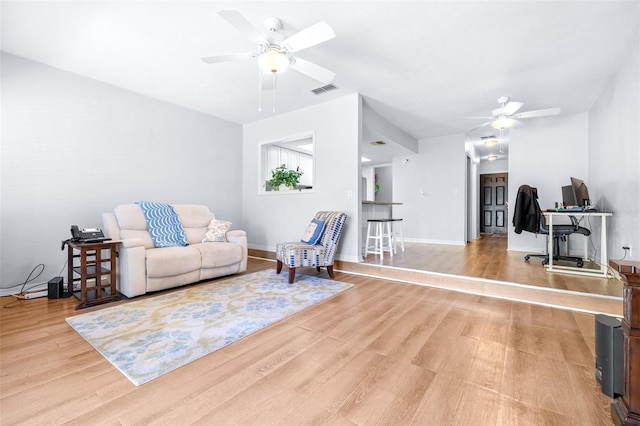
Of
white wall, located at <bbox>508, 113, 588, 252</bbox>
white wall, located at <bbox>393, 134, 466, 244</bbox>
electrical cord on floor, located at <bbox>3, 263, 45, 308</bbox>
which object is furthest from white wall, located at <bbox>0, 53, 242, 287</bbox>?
white wall, located at <bbox>508, 113, 588, 252</bbox>

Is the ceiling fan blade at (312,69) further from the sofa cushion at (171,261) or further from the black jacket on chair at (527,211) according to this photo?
the black jacket on chair at (527,211)

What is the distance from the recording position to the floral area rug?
5.71 feet

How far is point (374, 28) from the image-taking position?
2.57 m

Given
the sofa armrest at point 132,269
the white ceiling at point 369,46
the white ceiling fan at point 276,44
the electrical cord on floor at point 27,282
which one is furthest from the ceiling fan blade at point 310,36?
the electrical cord on floor at point 27,282

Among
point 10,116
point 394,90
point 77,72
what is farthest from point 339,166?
point 10,116

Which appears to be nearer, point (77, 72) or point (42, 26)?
point (42, 26)

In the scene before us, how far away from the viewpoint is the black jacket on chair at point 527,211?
403cm

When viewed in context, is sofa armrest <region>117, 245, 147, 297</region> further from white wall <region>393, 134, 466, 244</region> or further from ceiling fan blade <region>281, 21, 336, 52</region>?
white wall <region>393, 134, 466, 244</region>

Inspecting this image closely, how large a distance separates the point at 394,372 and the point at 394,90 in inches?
144

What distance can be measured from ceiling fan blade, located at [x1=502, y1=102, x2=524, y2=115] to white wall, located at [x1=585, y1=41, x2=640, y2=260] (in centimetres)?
98

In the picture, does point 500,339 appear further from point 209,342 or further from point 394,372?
point 209,342

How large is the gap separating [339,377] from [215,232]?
301cm

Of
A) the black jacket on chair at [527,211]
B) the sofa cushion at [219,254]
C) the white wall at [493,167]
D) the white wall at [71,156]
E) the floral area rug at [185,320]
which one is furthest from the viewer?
the white wall at [493,167]

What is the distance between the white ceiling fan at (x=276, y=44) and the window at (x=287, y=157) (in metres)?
2.01
